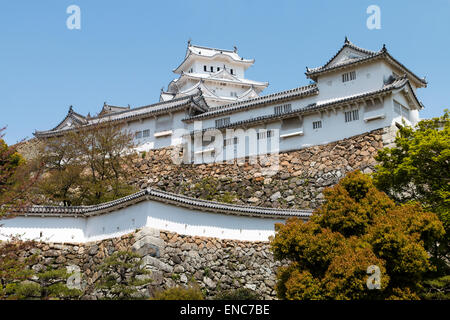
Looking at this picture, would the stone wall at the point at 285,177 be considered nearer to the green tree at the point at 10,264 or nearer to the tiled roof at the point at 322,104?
the tiled roof at the point at 322,104

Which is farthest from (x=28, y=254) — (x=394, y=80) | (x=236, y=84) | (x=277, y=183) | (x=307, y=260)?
(x=236, y=84)

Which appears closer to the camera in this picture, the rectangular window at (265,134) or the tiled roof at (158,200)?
the tiled roof at (158,200)

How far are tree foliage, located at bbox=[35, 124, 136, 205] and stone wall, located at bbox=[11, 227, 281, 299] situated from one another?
4290 mm

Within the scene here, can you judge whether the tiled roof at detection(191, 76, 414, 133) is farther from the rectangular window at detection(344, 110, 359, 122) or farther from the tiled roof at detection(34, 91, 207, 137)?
the tiled roof at detection(34, 91, 207, 137)

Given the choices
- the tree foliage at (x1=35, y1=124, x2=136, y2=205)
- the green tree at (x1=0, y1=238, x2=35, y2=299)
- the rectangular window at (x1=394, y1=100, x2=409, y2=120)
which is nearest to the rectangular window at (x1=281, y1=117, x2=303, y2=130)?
the rectangular window at (x1=394, y1=100, x2=409, y2=120)

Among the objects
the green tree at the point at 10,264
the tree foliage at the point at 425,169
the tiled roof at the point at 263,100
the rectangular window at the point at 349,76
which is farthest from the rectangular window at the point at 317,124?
the green tree at the point at 10,264

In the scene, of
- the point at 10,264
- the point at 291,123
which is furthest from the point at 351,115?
the point at 10,264

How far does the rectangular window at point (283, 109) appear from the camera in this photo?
1203 inches

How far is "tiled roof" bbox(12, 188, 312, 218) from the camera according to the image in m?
19.6

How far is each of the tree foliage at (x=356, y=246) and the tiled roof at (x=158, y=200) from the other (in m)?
5.24

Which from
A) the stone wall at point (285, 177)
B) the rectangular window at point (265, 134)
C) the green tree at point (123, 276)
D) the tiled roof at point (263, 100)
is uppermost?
the tiled roof at point (263, 100)

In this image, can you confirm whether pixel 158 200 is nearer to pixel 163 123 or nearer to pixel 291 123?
pixel 291 123

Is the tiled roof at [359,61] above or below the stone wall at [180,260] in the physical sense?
above

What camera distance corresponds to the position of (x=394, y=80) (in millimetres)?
28297
